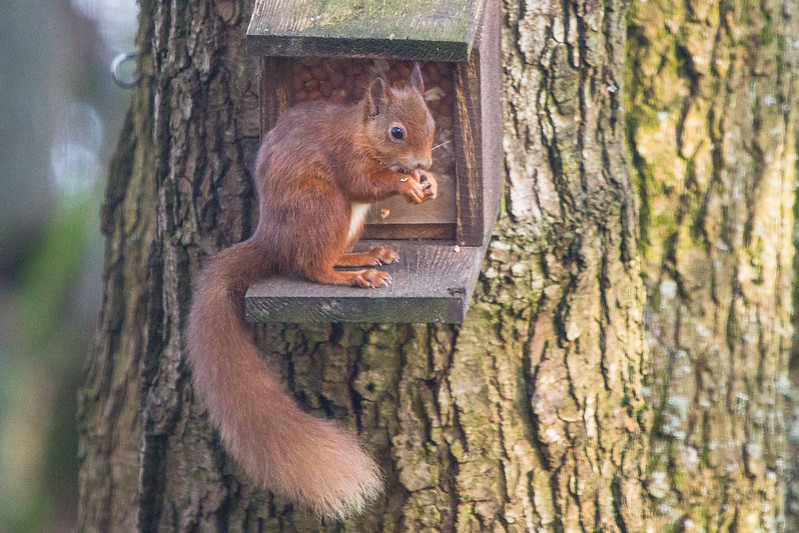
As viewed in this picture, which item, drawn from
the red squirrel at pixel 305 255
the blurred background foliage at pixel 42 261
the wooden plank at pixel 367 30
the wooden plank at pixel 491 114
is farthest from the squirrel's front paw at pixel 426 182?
the blurred background foliage at pixel 42 261

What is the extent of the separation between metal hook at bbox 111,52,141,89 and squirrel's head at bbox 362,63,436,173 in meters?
1.17

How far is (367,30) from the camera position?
1666 millimetres

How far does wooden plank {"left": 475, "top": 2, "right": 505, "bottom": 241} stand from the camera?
6.26 feet

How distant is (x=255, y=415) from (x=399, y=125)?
746mm

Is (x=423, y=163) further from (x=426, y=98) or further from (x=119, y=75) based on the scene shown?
(x=119, y=75)

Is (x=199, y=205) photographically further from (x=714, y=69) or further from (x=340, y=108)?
(x=714, y=69)

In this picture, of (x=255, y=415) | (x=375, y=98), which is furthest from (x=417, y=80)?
(x=255, y=415)

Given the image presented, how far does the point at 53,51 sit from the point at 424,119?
13.3ft

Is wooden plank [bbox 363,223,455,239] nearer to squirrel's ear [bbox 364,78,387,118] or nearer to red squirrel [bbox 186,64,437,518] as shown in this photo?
red squirrel [bbox 186,64,437,518]

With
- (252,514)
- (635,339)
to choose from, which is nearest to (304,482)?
(252,514)

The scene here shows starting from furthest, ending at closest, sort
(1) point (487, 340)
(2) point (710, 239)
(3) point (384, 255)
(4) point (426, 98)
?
(2) point (710, 239) → (1) point (487, 340) → (4) point (426, 98) → (3) point (384, 255)

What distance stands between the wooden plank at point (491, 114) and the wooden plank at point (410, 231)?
0.36ft

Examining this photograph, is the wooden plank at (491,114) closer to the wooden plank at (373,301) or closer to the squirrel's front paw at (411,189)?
the squirrel's front paw at (411,189)

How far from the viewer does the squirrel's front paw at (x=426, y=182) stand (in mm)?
1862
